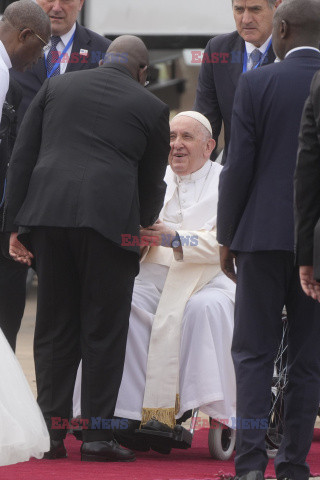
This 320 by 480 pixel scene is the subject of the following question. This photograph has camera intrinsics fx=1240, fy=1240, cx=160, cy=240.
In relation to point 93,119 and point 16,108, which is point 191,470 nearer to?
point 93,119

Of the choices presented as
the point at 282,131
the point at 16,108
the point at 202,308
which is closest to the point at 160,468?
the point at 202,308

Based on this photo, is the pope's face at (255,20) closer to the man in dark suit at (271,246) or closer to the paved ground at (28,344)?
the man in dark suit at (271,246)

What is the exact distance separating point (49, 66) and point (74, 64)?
14 centimetres

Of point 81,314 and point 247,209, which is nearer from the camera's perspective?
point 247,209

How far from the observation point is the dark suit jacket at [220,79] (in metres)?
7.07

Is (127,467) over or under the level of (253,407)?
under

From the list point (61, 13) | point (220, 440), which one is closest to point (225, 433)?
point (220, 440)

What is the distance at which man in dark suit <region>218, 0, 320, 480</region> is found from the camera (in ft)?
16.6

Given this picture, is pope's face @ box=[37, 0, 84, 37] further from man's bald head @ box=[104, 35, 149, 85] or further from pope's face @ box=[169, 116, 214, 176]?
man's bald head @ box=[104, 35, 149, 85]

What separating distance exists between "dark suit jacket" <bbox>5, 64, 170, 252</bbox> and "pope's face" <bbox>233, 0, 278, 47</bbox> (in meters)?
1.25

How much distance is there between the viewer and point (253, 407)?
5066 millimetres

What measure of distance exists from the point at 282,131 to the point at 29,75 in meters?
2.44

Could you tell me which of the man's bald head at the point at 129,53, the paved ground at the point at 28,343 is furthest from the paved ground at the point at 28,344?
the man's bald head at the point at 129,53

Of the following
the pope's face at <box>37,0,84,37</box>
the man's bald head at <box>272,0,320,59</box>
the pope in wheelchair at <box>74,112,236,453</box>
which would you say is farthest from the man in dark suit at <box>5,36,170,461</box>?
the pope's face at <box>37,0,84,37</box>
